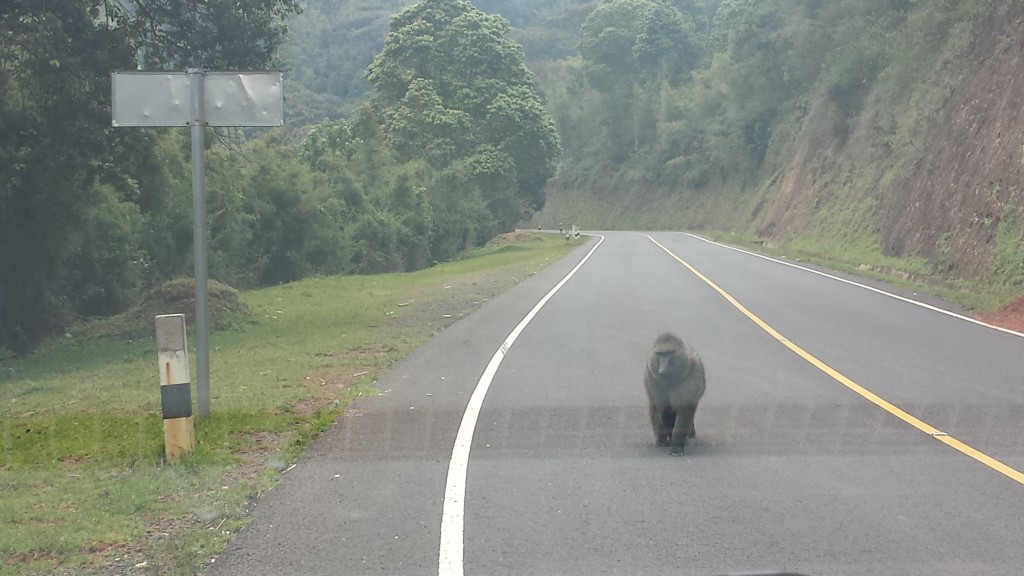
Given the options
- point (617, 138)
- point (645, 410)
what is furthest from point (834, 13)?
point (645, 410)

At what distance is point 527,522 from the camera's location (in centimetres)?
636

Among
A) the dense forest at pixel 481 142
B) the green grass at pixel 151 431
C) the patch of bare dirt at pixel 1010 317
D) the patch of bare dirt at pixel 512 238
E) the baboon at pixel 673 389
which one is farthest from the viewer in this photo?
the patch of bare dirt at pixel 512 238

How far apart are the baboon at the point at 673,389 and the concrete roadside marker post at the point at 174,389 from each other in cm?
374

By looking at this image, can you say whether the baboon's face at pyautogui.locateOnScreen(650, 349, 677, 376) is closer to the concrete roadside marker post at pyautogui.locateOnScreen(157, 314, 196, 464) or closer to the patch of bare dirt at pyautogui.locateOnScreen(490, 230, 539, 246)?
the concrete roadside marker post at pyautogui.locateOnScreen(157, 314, 196, 464)

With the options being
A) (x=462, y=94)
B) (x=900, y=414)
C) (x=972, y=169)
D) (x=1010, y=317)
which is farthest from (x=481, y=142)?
(x=900, y=414)

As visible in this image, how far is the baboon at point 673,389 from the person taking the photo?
804 centimetres

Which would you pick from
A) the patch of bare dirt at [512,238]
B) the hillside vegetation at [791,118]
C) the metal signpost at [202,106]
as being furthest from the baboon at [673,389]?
the patch of bare dirt at [512,238]

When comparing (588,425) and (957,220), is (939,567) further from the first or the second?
(957,220)

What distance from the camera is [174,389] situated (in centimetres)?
795

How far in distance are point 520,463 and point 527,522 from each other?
4.90 feet

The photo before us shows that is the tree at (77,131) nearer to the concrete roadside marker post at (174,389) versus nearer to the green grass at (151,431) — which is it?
the green grass at (151,431)

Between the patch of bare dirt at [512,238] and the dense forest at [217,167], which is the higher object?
the dense forest at [217,167]

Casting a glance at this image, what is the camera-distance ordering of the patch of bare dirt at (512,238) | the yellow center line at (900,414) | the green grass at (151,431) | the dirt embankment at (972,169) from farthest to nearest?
the patch of bare dirt at (512,238) → the dirt embankment at (972,169) → the yellow center line at (900,414) → the green grass at (151,431)

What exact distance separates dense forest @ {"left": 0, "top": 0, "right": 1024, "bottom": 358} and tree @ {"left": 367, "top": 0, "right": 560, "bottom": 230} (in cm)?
14
